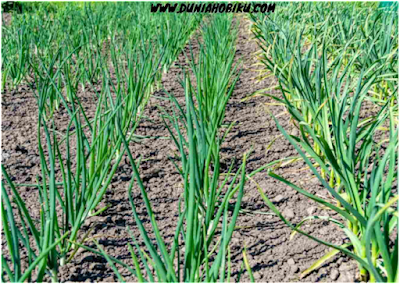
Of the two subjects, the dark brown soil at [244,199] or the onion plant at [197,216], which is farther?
the dark brown soil at [244,199]

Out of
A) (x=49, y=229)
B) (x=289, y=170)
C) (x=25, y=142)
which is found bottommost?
(x=25, y=142)

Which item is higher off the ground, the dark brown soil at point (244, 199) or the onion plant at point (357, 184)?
the onion plant at point (357, 184)

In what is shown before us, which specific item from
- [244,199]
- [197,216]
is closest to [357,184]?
[244,199]

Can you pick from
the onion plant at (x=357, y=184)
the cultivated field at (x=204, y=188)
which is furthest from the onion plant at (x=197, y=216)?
the onion plant at (x=357, y=184)

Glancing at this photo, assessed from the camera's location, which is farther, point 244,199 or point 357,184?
point 244,199

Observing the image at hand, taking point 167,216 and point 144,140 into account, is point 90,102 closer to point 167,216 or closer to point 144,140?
point 144,140

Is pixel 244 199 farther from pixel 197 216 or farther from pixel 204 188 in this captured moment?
pixel 197 216

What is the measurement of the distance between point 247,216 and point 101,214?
53 centimetres

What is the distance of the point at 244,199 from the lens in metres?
1.68

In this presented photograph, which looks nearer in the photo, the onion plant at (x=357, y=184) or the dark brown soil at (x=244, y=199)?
the onion plant at (x=357, y=184)

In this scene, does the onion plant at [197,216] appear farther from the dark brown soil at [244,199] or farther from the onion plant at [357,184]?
the onion plant at [357,184]

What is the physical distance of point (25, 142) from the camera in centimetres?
215

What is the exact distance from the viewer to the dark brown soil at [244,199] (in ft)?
4.29

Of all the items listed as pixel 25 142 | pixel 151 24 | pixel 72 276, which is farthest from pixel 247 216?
pixel 151 24
